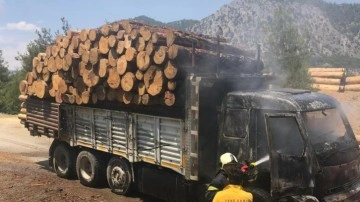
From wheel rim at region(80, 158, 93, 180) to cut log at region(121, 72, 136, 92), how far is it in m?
2.68

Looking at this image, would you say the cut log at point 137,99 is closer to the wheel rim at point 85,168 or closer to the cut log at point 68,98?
the cut log at point 68,98

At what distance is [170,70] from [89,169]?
3.96 metres

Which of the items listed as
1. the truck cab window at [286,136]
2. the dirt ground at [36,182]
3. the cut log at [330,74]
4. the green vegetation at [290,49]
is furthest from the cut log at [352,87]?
the truck cab window at [286,136]

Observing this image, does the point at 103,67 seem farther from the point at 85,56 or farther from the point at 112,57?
the point at 85,56

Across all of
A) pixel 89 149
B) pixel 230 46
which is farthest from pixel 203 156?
pixel 89 149

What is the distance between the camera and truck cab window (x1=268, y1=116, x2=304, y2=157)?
19.2ft

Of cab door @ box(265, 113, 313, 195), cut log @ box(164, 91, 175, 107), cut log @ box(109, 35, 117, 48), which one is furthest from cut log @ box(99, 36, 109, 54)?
cab door @ box(265, 113, 313, 195)

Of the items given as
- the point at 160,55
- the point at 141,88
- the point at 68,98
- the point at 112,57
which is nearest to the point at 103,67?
the point at 112,57

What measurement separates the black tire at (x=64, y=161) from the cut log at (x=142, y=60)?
383cm

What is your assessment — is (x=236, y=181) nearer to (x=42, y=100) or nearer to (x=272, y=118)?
(x=272, y=118)

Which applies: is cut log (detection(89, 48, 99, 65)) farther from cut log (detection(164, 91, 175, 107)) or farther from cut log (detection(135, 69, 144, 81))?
cut log (detection(164, 91, 175, 107))

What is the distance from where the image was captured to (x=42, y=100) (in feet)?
35.7

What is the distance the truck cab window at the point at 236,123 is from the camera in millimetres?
6449

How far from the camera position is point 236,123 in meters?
6.58
